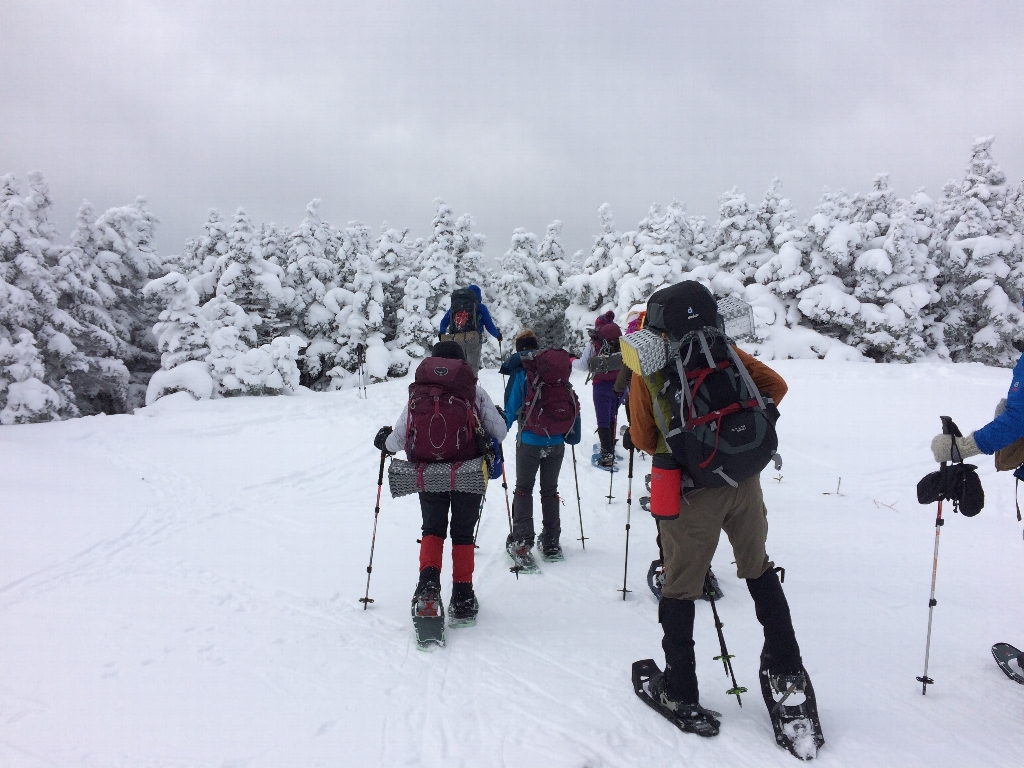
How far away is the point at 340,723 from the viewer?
2.99m

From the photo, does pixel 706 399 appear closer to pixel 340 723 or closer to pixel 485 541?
pixel 340 723

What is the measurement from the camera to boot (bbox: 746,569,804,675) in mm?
2828

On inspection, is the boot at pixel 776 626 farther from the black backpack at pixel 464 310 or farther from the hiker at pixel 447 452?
the black backpack at pixel 464 310

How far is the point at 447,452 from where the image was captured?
410 centimetres

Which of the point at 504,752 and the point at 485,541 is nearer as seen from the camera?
the point at 504,752

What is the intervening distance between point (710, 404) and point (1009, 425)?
1.69m

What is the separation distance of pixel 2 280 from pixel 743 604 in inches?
904

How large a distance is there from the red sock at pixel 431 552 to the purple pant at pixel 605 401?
15.4ft

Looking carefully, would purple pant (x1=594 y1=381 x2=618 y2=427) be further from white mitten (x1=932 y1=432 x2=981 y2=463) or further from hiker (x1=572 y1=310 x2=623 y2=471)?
white mitten (x1=932 y1=432 x2=981 y2=463)

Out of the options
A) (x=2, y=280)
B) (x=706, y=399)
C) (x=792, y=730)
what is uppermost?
(x=2, y=280)

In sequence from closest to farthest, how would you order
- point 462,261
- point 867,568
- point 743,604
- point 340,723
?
point 340,723
point 743,604
point 867,568
point 462,261

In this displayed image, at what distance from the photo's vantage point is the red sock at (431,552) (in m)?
4.14

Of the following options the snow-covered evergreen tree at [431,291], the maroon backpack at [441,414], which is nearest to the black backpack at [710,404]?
the maroon backpack at [441,414]

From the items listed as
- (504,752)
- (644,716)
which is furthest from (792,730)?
(504,752)
